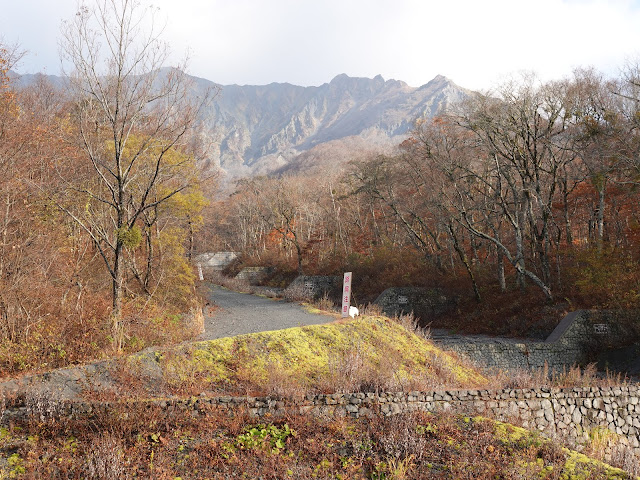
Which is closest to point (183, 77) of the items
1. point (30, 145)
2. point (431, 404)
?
point (30, 145)

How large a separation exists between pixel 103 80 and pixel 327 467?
29.5ft

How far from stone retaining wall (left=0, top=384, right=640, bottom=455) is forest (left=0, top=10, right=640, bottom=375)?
9.76ft

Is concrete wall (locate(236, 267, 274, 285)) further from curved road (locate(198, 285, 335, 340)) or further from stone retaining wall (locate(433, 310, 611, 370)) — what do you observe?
stone retaining wall (locate(433, 310, 611, 370))

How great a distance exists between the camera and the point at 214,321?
50.1 ft

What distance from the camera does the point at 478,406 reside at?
8.48 meters

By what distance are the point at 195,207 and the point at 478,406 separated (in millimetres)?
13406

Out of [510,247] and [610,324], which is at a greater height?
[510,247]

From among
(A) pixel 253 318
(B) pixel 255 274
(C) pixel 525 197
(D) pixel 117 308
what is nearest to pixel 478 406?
(D) pixel 117 308

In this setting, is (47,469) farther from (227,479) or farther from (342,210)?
(342,210)

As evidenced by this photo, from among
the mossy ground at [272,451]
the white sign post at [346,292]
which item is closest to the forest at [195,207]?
the mossy ground at [272,451]

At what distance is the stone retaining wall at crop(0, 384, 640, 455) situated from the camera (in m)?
6.59

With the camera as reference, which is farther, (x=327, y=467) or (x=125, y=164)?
(x=125, y=164)

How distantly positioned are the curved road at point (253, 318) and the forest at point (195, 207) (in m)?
1.31

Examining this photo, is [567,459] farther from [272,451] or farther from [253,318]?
[253,318]
